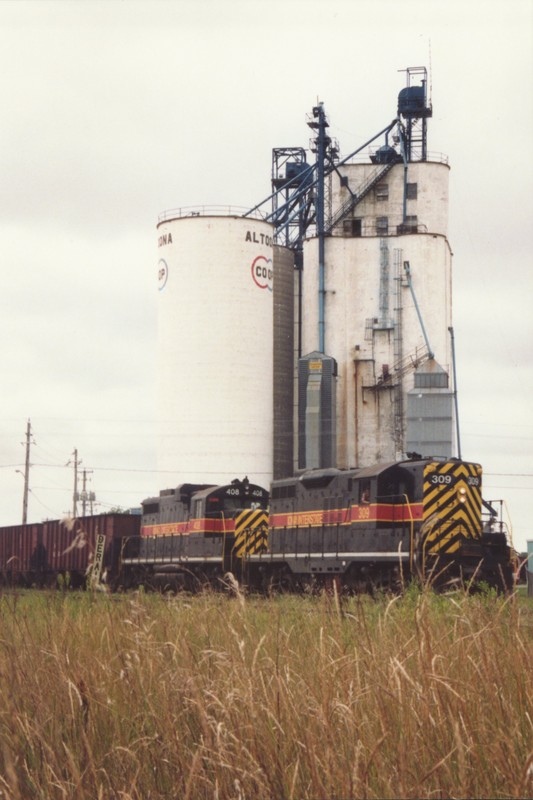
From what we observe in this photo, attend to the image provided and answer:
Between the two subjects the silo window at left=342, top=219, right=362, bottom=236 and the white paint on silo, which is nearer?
the white paint on silo

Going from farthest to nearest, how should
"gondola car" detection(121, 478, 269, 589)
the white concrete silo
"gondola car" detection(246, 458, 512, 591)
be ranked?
the white concrete silo
"gondola car" detection(121, 478, 269, 589)
"gondola car" detection(246, 458, 512, 591)

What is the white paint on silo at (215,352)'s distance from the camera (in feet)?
174

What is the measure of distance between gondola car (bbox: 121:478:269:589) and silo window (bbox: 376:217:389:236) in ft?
106

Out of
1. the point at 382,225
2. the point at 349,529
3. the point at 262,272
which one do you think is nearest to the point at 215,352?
the point at 262,272

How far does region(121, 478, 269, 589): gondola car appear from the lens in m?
28.4

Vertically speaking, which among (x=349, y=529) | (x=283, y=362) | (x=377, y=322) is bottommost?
(x=349, y=529)

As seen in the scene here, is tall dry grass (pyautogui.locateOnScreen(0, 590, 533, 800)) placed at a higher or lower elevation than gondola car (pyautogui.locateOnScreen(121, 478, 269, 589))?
lower

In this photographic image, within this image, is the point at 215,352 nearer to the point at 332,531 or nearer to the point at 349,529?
the point at 332,531

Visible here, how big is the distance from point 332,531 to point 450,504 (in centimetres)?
301

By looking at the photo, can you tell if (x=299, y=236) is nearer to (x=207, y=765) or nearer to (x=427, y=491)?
(x=427, y=491)

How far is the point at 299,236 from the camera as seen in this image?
6556 cm

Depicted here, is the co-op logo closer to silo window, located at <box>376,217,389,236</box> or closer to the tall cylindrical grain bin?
the tall cylindrical grain bin

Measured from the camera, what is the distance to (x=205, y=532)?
94.8 ft

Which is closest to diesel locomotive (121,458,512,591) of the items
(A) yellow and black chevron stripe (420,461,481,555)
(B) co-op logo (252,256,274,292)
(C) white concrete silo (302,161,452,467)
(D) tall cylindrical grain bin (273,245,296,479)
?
(A) yellow and black chevron stripe (420,461,481,555)
